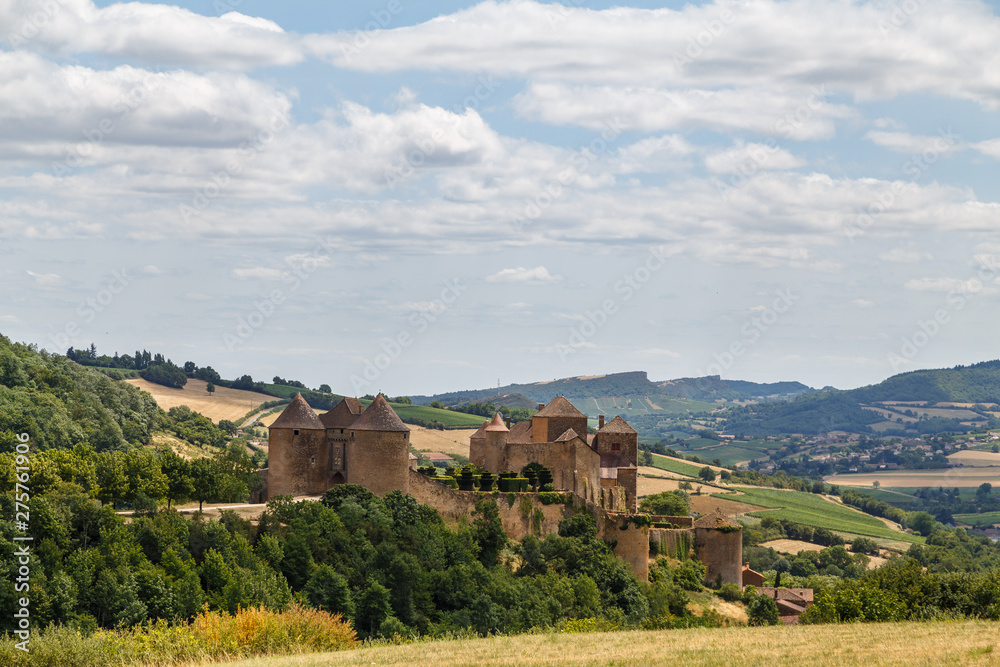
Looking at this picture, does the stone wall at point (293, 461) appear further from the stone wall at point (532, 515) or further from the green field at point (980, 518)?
the green field at point (980, 518)

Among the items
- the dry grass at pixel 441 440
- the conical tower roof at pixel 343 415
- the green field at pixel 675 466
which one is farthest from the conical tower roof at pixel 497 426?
the green field at pixel 675 466

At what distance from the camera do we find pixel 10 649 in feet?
107

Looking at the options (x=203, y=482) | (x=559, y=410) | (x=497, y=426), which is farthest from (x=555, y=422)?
(x=203, y=482)

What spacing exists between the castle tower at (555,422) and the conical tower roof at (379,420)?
10063 mm

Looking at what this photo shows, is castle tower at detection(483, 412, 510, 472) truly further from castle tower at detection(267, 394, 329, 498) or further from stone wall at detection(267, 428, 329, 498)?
stone wall at detection(267, 428, 329, 498)

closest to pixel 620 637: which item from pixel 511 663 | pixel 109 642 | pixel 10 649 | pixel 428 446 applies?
pixel 511 663

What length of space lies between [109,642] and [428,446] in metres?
96.9

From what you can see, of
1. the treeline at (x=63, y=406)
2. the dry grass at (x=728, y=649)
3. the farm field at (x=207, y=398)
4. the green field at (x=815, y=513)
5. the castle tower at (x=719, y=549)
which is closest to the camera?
the dry grass at (x=728, y=649)

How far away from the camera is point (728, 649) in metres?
34.2

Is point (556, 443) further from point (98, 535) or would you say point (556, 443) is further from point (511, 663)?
point (511, 663)

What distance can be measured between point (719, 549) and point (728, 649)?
3175cm

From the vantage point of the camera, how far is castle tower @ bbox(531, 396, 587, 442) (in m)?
64.3

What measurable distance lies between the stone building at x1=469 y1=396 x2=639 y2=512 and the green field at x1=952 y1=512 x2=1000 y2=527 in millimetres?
122714

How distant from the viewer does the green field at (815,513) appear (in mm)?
122750
